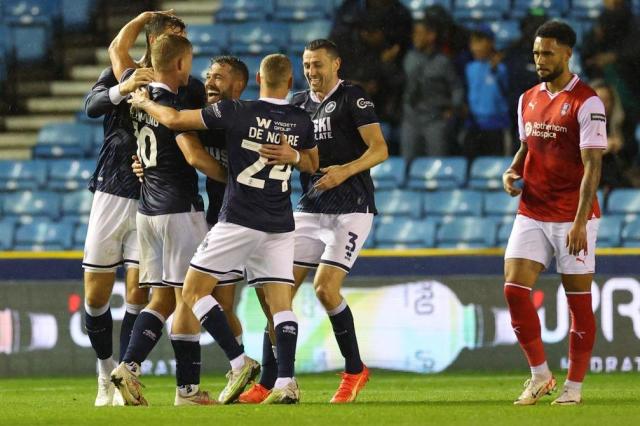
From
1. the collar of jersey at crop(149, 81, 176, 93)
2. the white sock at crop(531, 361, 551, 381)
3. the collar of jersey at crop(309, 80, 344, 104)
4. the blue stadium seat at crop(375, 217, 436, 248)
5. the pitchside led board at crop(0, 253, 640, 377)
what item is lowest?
the pitchside led board at crop(0, 253, 640, 377)

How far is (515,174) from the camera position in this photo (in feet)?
26.4

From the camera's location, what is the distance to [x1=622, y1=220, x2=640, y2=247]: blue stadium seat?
1270 cm

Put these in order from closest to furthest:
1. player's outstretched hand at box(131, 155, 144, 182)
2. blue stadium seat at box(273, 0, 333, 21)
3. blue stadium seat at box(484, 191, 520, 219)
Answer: player's outstretched hand at box(131, 155, 144, 182)
blue stadium seat at box(484, 191, 520, 219)
blue stadium seat at box(273, 0, 333, 21)

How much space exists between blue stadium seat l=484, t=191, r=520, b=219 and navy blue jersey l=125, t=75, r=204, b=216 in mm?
5912

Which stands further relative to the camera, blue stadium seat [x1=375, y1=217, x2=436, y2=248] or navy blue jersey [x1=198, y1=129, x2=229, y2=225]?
blue stadium seat [x1=375, y1=217, x2=436, y2=248]

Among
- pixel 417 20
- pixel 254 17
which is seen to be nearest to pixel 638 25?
pixel 417 20

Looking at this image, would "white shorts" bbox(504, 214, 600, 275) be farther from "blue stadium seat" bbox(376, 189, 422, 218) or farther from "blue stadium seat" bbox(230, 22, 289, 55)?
"blue stadium seat" bbox(230, 22, 289, 55)

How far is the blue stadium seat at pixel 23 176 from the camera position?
14492 millimetres

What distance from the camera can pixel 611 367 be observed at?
35.6ft

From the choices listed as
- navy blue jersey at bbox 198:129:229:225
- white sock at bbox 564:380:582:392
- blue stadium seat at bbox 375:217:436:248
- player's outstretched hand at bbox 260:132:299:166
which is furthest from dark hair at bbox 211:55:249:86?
blue stadium seat at bbox 375:217:436:248

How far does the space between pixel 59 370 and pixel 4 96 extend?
5.52 m

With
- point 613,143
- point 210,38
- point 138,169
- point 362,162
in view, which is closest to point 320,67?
point 362,162

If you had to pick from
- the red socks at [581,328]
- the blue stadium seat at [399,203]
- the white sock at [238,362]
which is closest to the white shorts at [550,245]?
the red socks at [581,328]

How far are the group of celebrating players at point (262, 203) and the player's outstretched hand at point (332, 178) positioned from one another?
0.01m
